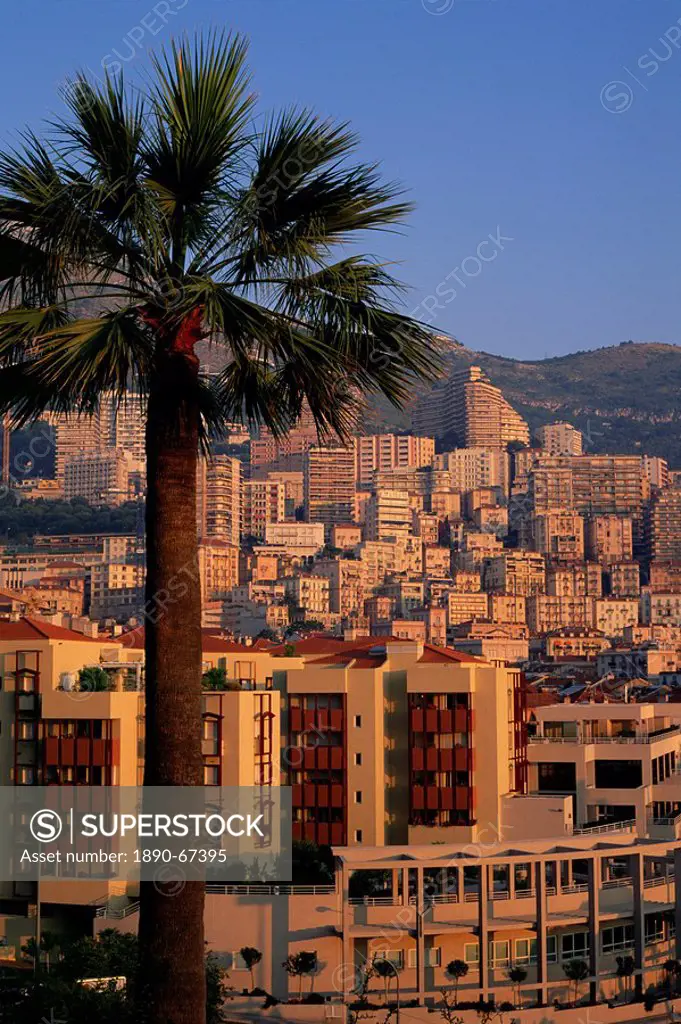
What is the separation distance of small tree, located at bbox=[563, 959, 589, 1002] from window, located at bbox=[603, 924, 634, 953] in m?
2.70

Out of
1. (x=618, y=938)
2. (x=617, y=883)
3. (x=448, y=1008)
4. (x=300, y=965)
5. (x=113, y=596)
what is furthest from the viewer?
(x=113, y=596)

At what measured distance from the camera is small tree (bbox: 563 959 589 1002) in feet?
88.4

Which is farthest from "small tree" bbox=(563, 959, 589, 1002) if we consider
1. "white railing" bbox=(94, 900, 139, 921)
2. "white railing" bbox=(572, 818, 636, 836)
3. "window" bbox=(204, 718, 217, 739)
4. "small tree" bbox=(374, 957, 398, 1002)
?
"window" bbox=(204, 718, 217, 739)

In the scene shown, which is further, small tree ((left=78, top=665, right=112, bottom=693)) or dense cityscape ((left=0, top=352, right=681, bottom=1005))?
small tree ((left=78, top=665, right=112, bottom=693))

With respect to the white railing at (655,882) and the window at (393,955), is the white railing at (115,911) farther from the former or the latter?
the white railing at (655,882)

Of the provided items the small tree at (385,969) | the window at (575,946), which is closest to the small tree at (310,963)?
the small tree at (385,969)

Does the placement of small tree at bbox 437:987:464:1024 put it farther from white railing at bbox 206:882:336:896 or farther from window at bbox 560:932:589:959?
window at bbox 560:932:589:959

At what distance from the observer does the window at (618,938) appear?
99.2 ft

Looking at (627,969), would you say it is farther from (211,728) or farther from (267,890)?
(211,728)

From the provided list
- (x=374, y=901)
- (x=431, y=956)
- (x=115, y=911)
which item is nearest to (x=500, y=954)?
(x=431, y=956)

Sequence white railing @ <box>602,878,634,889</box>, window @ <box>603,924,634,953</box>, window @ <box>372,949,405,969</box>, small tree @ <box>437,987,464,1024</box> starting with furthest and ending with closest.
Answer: white railing @ <box>602,878,634,889</box>
window @ <box>603,924,634,953</box>
window @ <box>372,949,405,969</box>
small tree @ <box>437,987,464,1024</box>

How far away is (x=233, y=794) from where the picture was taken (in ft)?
108

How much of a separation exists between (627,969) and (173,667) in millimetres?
22143

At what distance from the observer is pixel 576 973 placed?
1061 inches
